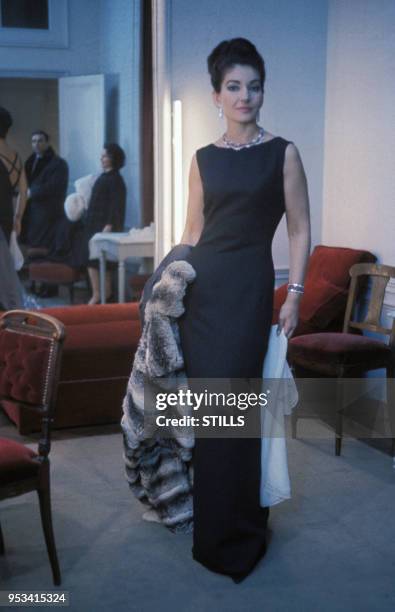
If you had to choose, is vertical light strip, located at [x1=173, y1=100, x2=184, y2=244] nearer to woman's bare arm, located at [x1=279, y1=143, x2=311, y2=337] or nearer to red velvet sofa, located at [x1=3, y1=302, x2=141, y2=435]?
red velvet sofa, located at [x1=3, y1=302, x2=141, y2=435]

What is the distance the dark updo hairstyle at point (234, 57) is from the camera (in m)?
2.69

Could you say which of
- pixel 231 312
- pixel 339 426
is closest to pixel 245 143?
pixel 231 312

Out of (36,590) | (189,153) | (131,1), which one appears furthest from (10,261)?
(36,590)

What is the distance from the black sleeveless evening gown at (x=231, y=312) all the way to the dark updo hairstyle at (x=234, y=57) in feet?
0.82

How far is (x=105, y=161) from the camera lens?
573 cm

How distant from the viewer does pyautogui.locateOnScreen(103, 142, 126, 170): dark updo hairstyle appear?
18.8ft

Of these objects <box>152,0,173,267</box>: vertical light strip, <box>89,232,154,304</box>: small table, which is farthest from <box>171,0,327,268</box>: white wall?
<box>89,232,154,304</box>: small table

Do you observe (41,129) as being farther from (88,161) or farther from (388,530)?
(388,530)

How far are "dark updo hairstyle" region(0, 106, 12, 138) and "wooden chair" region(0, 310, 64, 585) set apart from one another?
3.01m

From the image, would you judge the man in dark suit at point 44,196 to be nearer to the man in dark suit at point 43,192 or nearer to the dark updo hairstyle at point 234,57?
the man in dark suit at point 43,192

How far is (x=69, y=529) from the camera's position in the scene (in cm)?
315

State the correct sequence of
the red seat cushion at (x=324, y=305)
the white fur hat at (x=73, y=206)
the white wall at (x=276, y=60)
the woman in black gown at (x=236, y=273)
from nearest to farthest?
the woman in black gown at (x=236, y=273)
the red seat cushion at (x=324, y=305)
the white wall at (x=276, y=60)
the white fur hat at (x=73, y=206)

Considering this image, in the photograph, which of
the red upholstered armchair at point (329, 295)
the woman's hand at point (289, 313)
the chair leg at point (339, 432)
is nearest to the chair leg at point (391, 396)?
the chair leg at point (339, 432)

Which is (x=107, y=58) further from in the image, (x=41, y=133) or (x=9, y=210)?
(x=9, y=210)
